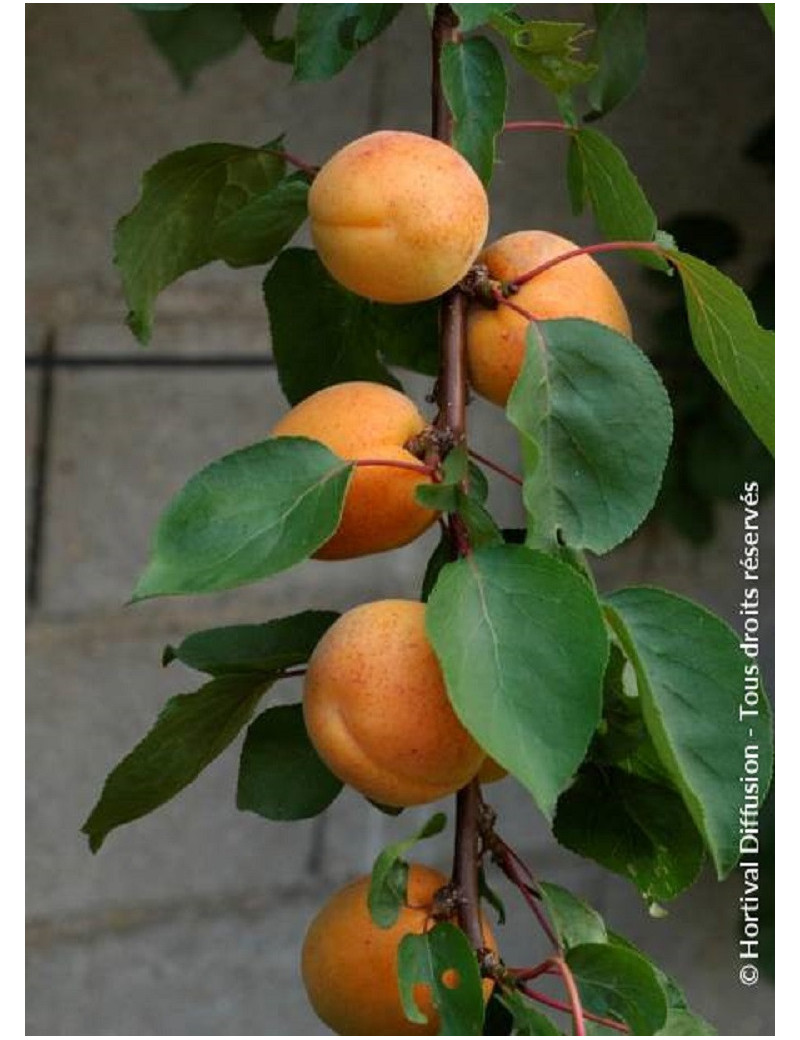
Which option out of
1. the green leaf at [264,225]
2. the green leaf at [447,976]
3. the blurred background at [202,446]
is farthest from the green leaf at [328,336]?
the blurred background at [202,446]

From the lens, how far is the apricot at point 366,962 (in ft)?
1.78

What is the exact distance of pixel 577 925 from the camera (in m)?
0.56

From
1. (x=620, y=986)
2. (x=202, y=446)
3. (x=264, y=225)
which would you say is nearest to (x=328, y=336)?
(x=264, y=225)

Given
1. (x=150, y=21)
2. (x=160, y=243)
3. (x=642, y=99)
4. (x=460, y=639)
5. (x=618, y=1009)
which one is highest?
(x=642, y=99)

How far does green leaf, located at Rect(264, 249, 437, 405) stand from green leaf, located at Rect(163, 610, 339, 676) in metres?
0.10

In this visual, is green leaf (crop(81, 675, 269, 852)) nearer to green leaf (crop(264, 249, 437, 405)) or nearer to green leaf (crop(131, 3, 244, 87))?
green leaf (crop(264, 249, 437, 405))

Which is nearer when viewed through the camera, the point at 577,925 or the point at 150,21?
the point at 577,925

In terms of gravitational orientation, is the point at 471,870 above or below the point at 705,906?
above

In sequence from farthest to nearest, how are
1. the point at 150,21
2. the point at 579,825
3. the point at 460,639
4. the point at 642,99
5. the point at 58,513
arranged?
the point at 642,99 → the point at 58,513 → the point at 150,21 → the point at 579,825 → the point at 460,639

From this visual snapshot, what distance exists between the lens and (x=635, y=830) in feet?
1.88

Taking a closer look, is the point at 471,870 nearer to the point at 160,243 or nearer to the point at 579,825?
the point at 579,825

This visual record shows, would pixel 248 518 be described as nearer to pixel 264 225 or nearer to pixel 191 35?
pixel 264 225

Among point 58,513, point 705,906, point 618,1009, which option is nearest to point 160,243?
→ point 618,1009

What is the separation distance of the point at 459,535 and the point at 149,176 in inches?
8.3
